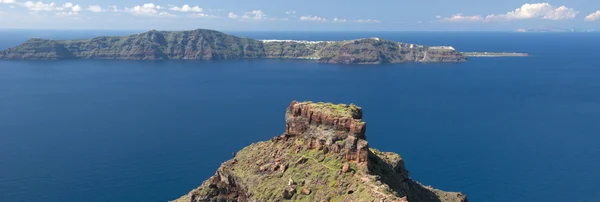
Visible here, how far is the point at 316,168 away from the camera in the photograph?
240ft

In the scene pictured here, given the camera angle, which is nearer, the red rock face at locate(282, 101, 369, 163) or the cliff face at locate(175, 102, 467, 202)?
the cliff face at locate(175, 102, 467, 202)

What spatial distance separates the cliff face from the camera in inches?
2665

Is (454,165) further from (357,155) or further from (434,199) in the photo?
(357,155)

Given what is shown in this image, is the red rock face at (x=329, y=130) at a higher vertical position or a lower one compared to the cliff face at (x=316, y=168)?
higher

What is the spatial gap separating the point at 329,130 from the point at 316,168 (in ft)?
22.5

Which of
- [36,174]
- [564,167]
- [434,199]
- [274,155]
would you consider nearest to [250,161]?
[274,155]

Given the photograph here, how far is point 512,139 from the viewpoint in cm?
19600

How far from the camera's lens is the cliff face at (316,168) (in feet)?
222

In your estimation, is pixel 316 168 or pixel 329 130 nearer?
pixel 316 168

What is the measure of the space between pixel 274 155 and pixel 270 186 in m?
8.76

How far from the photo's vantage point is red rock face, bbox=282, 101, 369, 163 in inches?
2793

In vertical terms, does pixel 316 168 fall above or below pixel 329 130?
below

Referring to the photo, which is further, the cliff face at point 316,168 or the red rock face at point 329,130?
the red rock face at point 329,130

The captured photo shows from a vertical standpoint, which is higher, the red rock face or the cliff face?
the red rock face
